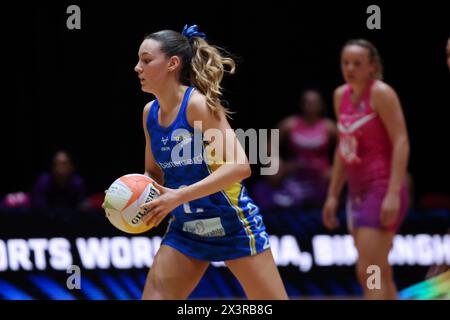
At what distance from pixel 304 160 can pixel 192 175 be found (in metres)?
4.72

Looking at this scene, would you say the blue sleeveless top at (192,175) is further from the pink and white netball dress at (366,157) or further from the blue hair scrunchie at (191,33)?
the pink and white netball dress at (366,157)

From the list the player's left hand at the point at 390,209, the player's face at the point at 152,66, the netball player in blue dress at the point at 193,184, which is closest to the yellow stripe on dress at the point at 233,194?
the netball player in blue dress at the point at 193,184

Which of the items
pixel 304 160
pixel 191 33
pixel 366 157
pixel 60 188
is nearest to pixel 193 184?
pixel 191 33

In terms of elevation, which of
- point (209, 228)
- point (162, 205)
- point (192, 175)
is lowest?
point (209, 228)

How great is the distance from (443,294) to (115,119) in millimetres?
4505

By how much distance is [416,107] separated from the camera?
9797 millimetres

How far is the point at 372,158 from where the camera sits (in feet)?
19.4

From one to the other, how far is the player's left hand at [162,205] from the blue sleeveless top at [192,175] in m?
0.27

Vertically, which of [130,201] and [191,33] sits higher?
[191,33]

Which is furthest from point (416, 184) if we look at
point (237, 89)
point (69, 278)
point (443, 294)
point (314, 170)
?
point (69, 278)

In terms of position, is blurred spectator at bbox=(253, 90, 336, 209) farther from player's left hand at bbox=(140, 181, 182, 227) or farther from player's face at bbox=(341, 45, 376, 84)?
player's left hand at bbox=(140, 181, 182, 227)

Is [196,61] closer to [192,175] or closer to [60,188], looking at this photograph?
[192,175]

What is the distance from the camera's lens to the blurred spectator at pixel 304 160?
874cm

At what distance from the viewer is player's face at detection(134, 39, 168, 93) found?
14.5ft
